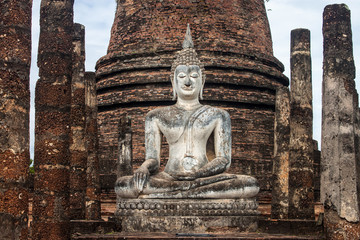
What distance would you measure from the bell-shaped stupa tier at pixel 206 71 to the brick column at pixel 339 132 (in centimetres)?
499

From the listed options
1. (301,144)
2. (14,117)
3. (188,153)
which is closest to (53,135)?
(188,153)

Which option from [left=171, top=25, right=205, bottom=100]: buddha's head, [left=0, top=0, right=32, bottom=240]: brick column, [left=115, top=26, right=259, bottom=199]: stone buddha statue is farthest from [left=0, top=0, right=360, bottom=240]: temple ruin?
[left=171, top=25, right=205, bottom=100]: buddha's head

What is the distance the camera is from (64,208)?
25.4ft

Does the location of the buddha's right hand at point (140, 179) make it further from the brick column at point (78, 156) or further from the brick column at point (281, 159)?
the brick column at point (281, 159)

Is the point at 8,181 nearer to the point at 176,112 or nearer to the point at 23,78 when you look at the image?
the point at 23,78

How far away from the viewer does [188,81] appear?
24.2 ft

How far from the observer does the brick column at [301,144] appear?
29.8ft

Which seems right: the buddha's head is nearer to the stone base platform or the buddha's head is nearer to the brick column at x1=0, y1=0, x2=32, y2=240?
the stone base platform

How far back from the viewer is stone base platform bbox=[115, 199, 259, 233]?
6.48m

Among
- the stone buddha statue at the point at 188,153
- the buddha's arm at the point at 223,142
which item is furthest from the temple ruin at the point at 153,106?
the buddha's arm at the point at 223,142

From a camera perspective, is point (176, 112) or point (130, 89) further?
point (130, 89)

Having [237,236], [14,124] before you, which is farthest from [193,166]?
[14,124]

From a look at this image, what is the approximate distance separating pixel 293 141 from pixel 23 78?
477cm

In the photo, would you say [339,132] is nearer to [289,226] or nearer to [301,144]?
[289,226]
